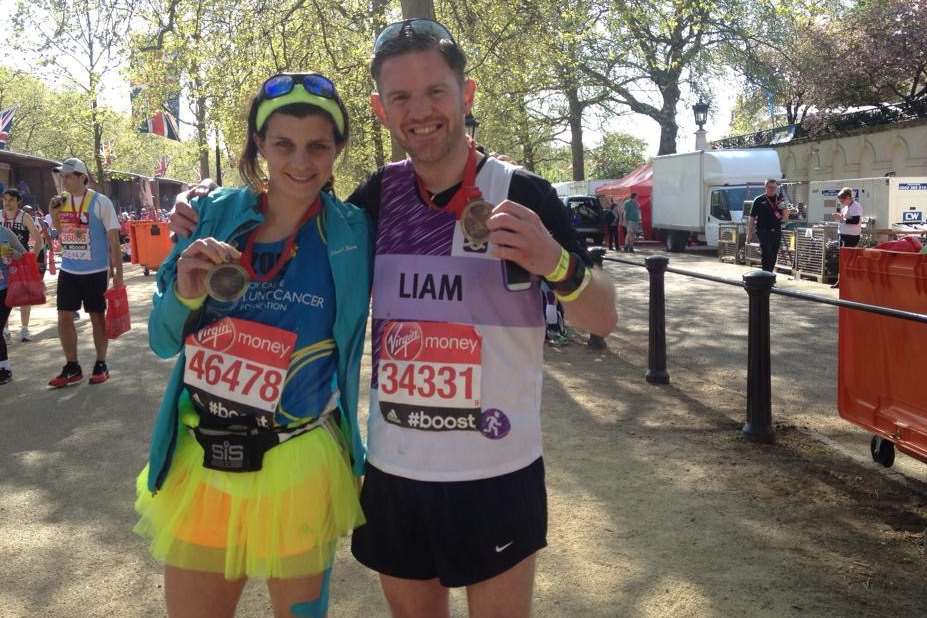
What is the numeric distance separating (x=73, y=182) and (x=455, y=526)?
6.39 metres

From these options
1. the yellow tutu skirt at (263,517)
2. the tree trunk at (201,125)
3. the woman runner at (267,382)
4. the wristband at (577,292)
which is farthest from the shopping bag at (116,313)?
the tree trunk at (201,125)

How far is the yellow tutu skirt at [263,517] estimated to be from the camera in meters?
1.99

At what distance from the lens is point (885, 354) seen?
4680 mm

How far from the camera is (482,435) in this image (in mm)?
1945

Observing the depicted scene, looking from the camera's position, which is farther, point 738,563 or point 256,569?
point 738,563

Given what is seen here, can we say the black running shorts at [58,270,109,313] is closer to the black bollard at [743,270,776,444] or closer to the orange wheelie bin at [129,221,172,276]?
the black bollard at [743,270,776,444]

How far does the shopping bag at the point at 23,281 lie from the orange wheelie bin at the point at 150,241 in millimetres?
12434

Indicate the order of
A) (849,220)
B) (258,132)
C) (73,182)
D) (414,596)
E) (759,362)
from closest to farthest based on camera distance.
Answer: (414,596) → (258,132) → (759,362) → (73,182) → (849,220)

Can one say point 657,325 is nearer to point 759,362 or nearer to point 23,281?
point 759,362

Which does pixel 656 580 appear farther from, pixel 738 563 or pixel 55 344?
pixel 55 344

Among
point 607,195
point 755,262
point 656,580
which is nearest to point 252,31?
point 656,580

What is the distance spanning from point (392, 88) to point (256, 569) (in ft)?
3.94

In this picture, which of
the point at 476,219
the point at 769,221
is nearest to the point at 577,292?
the point at 476,219

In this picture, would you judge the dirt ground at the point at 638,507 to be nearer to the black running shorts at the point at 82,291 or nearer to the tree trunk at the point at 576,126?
the black running shorts at the point at 82,291
